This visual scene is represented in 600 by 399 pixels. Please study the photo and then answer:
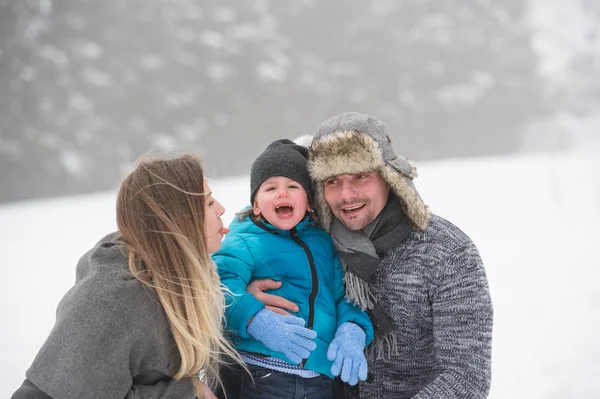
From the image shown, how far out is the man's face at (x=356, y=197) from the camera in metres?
1.83

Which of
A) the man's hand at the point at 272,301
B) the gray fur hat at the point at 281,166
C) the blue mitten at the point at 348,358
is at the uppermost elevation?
the gray fur hat at the point at 281,166

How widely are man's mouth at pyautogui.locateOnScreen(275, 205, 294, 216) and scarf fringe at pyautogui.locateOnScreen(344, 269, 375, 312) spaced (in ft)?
0.86

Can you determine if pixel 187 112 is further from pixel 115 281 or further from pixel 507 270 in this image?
pixel 115 281

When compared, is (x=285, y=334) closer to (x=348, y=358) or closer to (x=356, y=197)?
(x=348, y=358)

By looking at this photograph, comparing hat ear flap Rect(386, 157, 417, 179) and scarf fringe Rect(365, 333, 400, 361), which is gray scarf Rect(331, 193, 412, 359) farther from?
hat ear flap Rect(386, 157, 417, 179)

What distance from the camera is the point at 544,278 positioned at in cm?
560

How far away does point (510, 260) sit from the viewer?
6.41 m

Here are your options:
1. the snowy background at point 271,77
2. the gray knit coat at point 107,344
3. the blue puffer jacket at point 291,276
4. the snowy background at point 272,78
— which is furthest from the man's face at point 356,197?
the snowy background at point 271,77

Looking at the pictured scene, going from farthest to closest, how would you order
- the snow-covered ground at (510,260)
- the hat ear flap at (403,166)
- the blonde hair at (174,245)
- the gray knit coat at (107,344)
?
the snow-covered ground at (510,260), the hat ear flap at (403,166), the blonde hair at (174,245), the gray knit coat at (107,344)

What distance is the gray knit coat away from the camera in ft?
4.14

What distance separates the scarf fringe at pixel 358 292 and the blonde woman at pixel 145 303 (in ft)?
1.39

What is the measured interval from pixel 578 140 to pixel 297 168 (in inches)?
1472

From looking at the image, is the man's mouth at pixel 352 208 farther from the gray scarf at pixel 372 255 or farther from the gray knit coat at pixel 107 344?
the gray knit coat at pixel 107 344

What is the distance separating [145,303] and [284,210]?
1.87 feet
